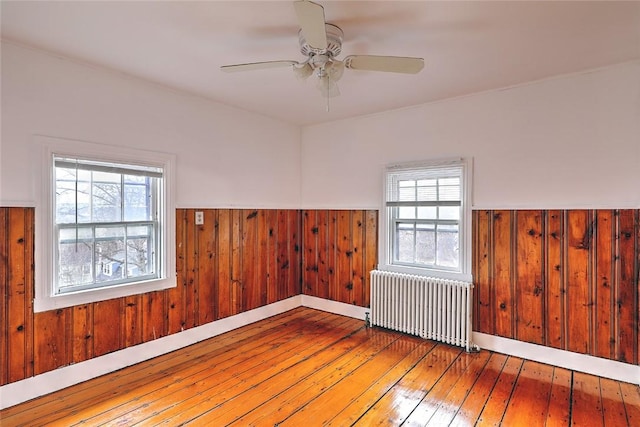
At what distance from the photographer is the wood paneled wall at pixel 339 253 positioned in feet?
13.7

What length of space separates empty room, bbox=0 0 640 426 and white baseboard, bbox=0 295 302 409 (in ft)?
0.06

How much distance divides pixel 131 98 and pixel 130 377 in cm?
238

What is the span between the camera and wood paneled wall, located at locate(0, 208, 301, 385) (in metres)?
2.42

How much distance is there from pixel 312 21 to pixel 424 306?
294cm

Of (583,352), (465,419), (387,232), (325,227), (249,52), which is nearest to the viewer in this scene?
(465,419)

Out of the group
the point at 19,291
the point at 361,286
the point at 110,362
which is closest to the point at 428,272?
the point at 361,286

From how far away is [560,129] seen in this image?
9.75 feet

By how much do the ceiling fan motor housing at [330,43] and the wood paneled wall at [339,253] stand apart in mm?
2212

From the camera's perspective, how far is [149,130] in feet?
10.3

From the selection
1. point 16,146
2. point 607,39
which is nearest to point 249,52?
point 16,146

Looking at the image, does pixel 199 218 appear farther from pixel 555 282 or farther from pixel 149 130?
pixel 555 282

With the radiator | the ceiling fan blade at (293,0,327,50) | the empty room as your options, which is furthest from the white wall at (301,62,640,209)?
the ceiling fan blade at (293,0,327,50)

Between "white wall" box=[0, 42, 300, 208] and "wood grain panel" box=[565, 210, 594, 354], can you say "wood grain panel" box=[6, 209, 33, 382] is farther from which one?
"wood grain panel" box=[565, 210, 594, 354]

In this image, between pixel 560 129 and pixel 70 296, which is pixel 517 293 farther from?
pixel 70 296
